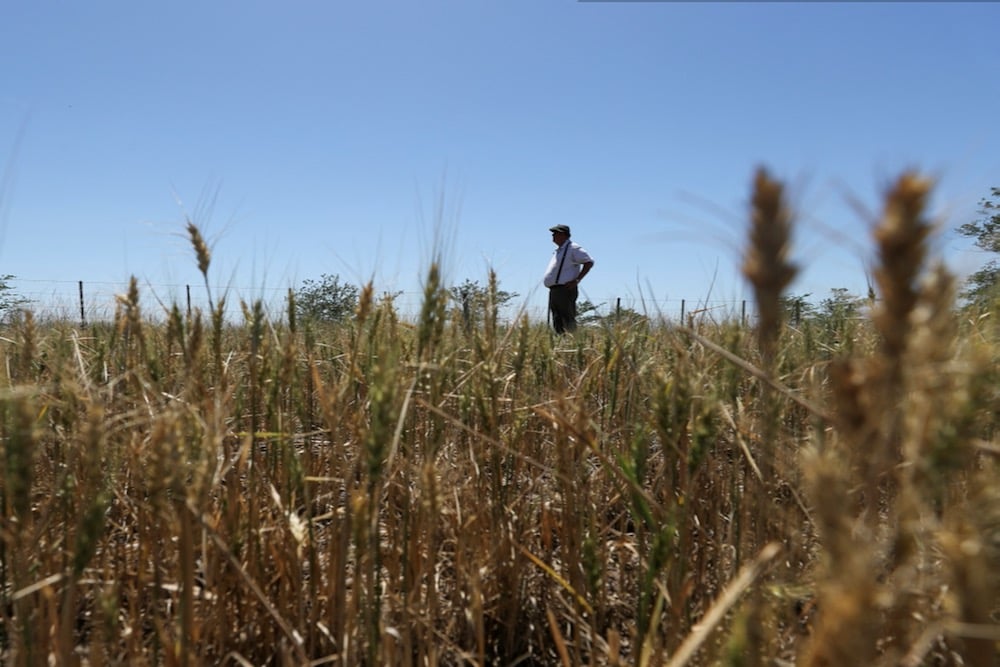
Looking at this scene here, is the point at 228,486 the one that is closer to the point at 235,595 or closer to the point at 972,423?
the point at 235,595

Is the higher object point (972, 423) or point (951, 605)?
point (972, 423)

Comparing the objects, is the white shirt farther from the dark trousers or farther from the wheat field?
the wheat field

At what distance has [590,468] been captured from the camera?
2232 millimetres

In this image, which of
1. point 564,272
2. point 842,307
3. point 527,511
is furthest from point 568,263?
point 527,511

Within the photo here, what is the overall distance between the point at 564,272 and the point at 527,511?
562 cm

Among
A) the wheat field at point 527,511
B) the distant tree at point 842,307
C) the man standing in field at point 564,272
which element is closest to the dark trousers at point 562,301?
the man standing in field at point 564,272

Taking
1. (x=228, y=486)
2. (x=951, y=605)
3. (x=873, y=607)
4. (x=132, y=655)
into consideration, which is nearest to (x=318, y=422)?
(x=228, y=486)

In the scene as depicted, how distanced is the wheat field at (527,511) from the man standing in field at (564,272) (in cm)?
470

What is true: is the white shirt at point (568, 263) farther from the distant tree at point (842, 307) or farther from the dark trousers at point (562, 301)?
the distant tree at point (842, 307)

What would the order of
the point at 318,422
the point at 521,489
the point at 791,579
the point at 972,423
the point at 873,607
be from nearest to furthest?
the point at 873,607
the point at 972,423
the point at 791,579
the point at 521,489
the point at 318,422

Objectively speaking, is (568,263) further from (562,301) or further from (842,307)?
(842,307)

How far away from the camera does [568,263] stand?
7.38 meters

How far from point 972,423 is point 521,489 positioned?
145 cm

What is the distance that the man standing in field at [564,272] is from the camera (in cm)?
717
